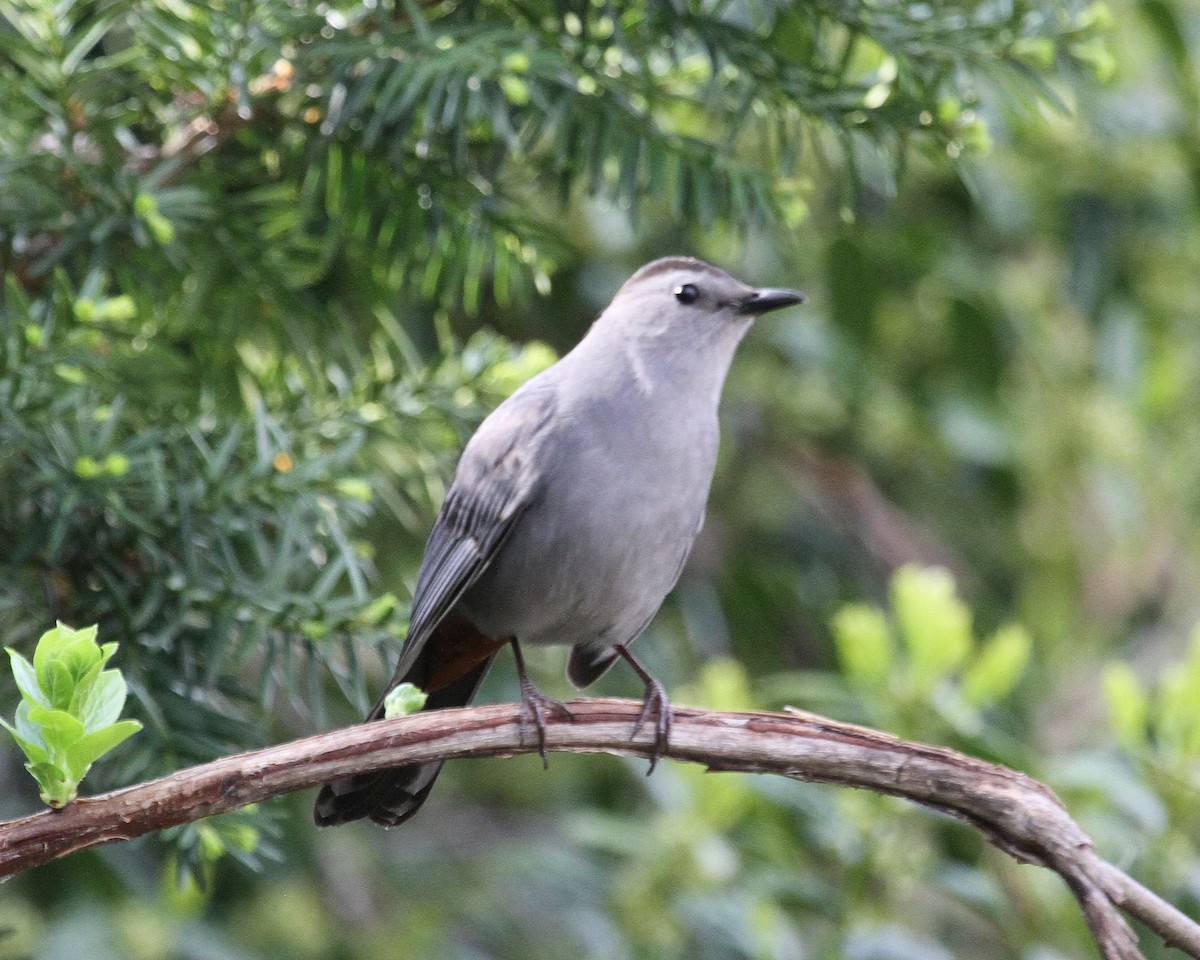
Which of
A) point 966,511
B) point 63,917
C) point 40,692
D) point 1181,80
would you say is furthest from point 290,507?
point 966,511

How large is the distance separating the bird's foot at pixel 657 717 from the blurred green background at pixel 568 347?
0.43 meters

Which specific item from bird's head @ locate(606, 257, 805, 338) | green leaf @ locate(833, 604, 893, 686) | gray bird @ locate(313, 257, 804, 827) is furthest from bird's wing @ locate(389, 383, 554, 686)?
green leaf @ locate(833, 604, 893, 686)

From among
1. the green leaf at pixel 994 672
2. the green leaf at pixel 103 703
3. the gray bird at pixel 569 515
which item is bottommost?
the green leaf at pixel 994 672

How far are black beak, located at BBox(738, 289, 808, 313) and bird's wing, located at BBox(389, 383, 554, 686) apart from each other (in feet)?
1.66

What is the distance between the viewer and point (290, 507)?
2271 millimetres

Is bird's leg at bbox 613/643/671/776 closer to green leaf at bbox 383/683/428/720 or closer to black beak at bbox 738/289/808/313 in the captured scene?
green leaf at bbox 383/683/428/720

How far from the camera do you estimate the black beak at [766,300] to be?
9.51 ft

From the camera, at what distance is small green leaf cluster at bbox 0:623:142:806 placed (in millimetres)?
1626

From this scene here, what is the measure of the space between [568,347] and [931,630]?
1682 mm

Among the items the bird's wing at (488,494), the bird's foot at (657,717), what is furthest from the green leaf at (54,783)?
the bird's wing at (488,494)

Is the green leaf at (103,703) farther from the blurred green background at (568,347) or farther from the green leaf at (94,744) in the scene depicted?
the blurred green background at (568,347)

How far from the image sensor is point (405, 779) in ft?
8.72

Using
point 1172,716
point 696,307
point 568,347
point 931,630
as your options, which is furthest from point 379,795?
point 568,347

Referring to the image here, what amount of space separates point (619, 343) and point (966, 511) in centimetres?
251
